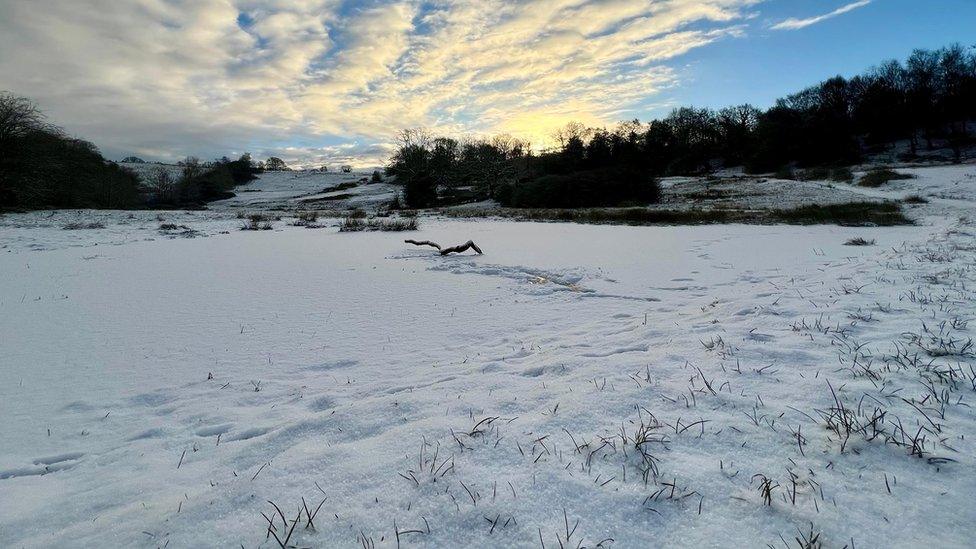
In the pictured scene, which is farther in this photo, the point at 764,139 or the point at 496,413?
the point at 764,139

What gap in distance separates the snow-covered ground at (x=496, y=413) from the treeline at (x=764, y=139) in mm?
35971

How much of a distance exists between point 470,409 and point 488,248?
28.8ft

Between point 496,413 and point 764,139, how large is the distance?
62.0 m

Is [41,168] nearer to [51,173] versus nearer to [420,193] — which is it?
[51,173]

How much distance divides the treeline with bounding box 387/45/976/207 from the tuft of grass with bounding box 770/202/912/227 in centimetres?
2240

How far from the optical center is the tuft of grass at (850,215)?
1557cm

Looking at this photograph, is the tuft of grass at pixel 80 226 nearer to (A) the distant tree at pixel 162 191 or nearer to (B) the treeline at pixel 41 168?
(B) the treeline at pixel 41 168

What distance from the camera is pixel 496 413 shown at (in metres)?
2.97

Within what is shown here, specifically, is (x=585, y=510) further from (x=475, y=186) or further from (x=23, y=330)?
(x=475, y=186)

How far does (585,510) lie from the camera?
6.48ft

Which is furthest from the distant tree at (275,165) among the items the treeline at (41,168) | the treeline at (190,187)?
the treeline at (41,168)

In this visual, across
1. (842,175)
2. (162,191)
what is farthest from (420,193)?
(842,175)

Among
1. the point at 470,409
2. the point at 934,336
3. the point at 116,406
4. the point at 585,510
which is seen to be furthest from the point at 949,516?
the point at 116,406

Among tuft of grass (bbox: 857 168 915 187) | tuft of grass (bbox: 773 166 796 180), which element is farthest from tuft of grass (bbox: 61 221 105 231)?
tuft of grass (bbox: 773 166 796 180)
